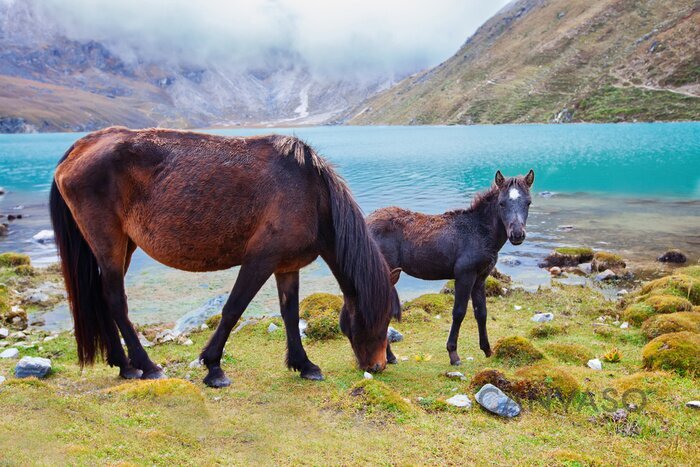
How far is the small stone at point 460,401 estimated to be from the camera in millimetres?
6042

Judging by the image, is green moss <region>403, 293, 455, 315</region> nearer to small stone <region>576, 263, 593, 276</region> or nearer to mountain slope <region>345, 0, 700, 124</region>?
small stone <region>576, 263, 593, 276</region>

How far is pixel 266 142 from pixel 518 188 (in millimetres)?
4185

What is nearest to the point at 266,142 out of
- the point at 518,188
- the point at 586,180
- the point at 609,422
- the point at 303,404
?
the point at 303,404

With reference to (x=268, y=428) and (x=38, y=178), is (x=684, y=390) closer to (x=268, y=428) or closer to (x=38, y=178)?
(x=268, y=428)

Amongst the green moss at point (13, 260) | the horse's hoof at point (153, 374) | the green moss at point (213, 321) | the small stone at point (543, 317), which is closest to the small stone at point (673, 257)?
the small stone at point (543, 317)

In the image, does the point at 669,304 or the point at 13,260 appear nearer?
the point at 669,304

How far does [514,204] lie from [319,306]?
515 centimetres

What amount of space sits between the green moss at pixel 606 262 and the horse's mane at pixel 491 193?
10543mm

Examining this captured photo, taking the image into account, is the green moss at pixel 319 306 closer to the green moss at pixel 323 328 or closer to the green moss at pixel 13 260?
the green moss at pixel 323 328

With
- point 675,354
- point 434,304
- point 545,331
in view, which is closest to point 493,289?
point 434,304

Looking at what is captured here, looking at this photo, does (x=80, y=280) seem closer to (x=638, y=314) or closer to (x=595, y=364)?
(x=595, y=364)

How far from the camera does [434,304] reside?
12875mm

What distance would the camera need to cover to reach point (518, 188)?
28.2ft

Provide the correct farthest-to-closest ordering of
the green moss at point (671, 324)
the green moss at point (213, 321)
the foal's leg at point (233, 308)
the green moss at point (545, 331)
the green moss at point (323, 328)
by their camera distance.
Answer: the green moss at point (213, 321), the green moss at point (545, 331), the green moss at point (323, 328), the green moss at point (671, 324), the foal's leg at point (233, 308)
